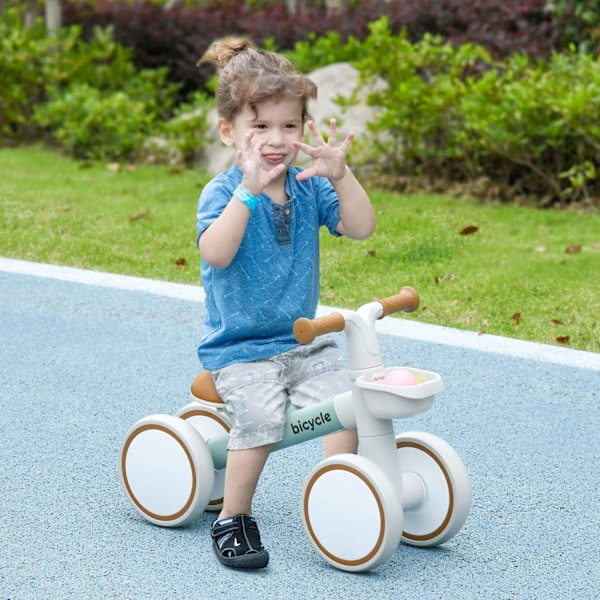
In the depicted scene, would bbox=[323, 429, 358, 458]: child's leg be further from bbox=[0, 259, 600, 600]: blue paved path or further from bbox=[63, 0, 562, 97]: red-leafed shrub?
bbox=[63, 0, 562, 97]: red-leafed shrub

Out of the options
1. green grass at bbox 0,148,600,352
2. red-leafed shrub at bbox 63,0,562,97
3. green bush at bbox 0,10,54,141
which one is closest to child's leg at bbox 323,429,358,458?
green grass at bbox 0,148,600,352

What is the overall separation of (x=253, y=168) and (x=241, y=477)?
79 centimetres

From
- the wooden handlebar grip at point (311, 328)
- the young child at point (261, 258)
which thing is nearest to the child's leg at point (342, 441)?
the young child at point (261, 258)

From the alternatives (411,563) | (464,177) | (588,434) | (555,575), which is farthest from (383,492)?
(464,177)

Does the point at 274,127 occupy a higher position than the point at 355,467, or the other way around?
the point at 274,127

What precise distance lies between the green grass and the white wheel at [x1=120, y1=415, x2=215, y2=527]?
91.5 inches

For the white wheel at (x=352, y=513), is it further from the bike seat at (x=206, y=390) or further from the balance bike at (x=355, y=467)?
the bike seat at (x=206, y=390)

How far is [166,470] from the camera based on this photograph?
3096mm

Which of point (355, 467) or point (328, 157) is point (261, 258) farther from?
point (355, 467)

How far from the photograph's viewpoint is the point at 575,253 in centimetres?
621

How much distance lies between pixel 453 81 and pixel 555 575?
222 inches

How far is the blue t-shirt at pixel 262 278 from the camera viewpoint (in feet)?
9.85

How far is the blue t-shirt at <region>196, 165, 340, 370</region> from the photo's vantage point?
300cm

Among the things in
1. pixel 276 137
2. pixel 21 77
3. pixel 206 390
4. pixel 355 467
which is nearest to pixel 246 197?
pixel 276 137
